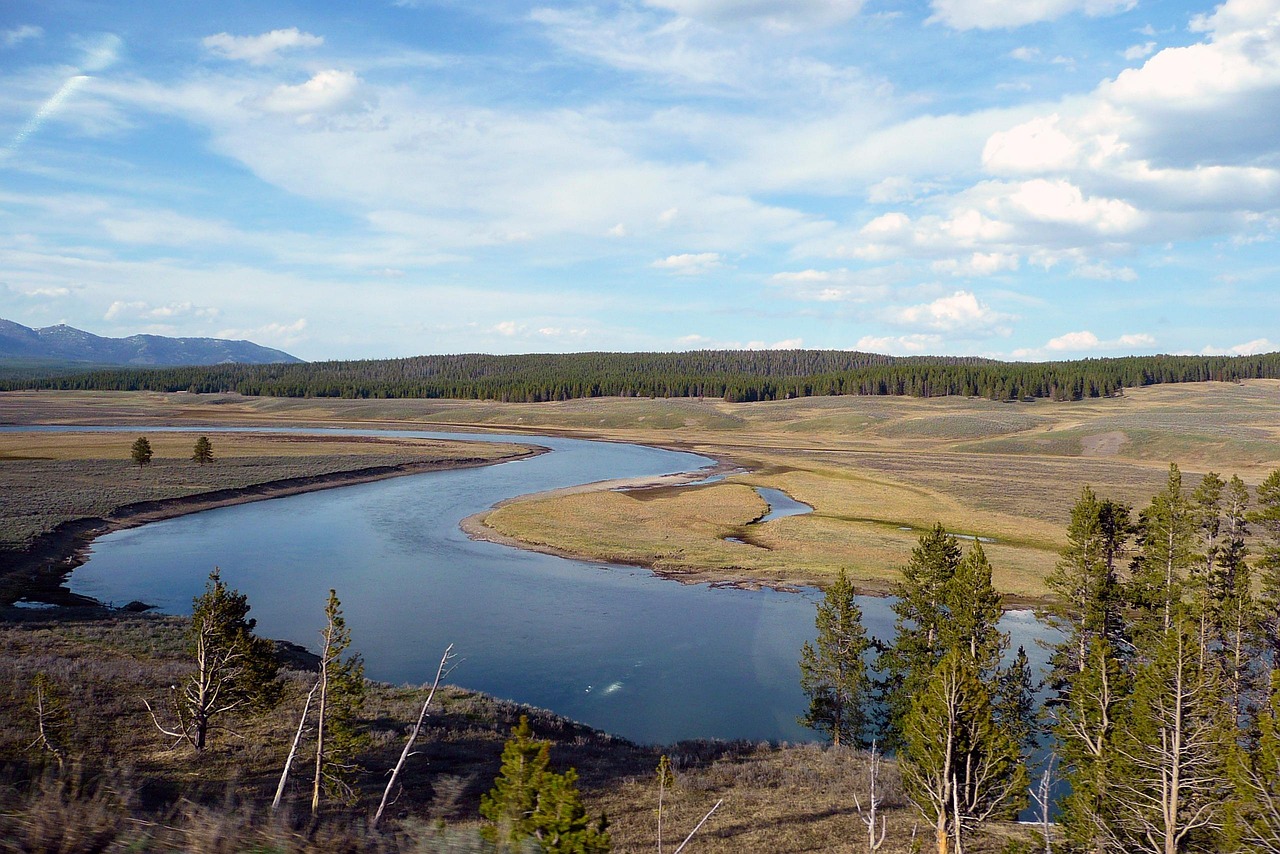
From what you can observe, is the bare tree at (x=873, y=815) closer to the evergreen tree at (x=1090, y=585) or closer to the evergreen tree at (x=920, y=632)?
the evergreen tree at (x=920, y=632)

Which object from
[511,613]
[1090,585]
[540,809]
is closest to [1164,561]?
[1090,585]

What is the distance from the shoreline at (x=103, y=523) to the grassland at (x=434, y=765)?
1395cm

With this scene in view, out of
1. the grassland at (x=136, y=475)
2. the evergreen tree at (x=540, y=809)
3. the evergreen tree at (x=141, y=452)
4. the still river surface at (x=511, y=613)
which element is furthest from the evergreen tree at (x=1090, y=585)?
the evergreen tree at (x=141, y=452)

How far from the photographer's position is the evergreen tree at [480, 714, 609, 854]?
9217mm

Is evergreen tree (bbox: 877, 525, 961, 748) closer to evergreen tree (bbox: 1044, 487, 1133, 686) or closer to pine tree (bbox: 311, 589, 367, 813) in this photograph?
evergreen tree (bbox: 1044, 487, 1133, 686)

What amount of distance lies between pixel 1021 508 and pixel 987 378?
427 feet

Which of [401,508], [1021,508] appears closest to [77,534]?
[401,508]

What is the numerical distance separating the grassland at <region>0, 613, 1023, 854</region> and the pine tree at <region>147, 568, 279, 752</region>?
790 millimetres

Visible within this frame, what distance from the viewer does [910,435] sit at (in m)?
132

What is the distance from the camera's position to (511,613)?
126 ft

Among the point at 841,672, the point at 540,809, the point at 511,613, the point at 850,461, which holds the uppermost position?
the point at 540,809

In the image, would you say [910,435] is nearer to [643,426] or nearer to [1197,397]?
[643,426]

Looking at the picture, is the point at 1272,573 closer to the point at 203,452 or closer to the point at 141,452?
the point at 203,452

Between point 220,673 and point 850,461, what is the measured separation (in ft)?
284
